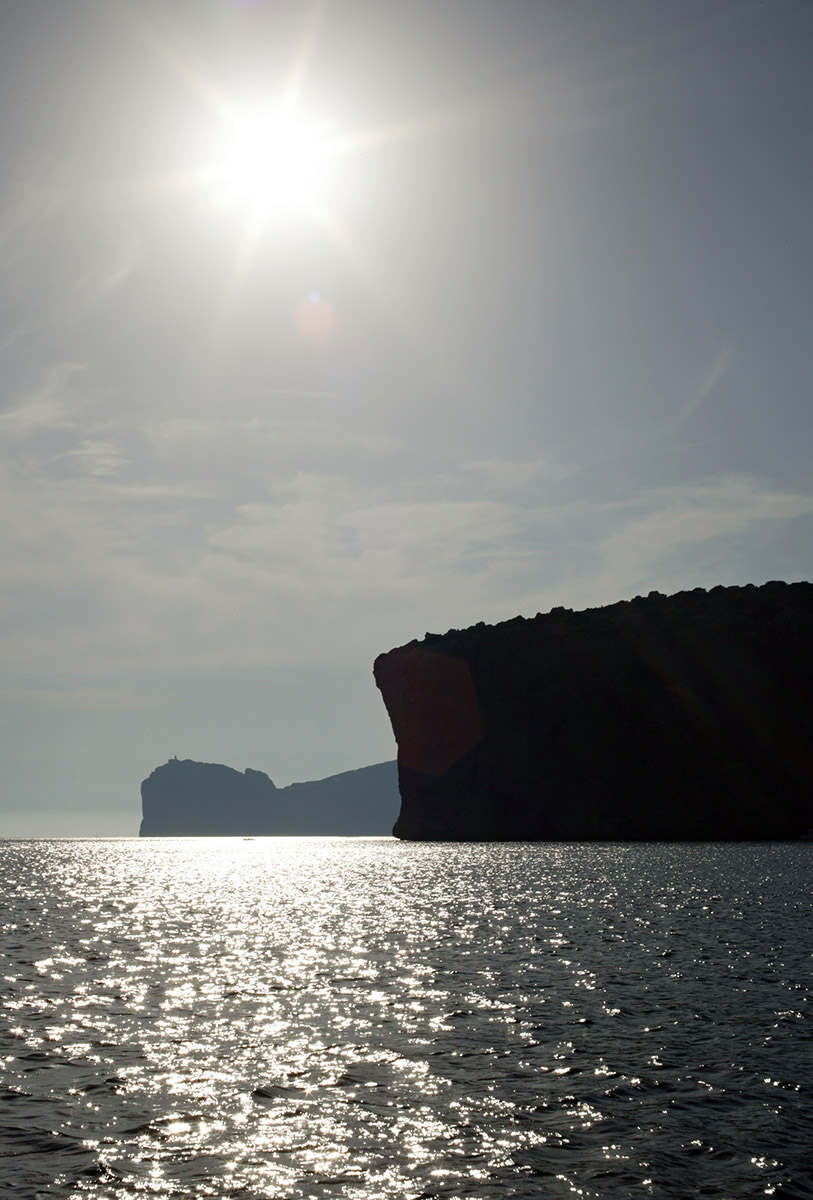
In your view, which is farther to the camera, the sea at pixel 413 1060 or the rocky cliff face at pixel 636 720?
the rocky cliff face at pixel 636 720

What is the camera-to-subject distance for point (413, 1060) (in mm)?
17656

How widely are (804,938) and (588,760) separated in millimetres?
105221

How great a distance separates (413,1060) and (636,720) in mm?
121455

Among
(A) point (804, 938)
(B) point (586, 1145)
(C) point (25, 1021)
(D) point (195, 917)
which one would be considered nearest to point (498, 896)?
(D) point (195, 917)

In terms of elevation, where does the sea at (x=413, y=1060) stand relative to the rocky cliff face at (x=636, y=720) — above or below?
below

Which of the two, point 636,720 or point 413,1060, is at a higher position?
point 636,720

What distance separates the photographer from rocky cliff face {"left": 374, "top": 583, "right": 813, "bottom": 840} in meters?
128

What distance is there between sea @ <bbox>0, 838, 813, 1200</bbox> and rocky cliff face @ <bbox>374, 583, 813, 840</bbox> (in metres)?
92.7

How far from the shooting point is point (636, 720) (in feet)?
442

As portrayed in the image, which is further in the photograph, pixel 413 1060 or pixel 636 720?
pixel 636 720

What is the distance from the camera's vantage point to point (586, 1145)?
42.5ft

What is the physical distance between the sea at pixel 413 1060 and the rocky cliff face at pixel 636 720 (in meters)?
92.7

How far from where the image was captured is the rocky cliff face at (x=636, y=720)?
420 ft

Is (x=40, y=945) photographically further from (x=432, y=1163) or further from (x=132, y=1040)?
(x=432, y=1163)
